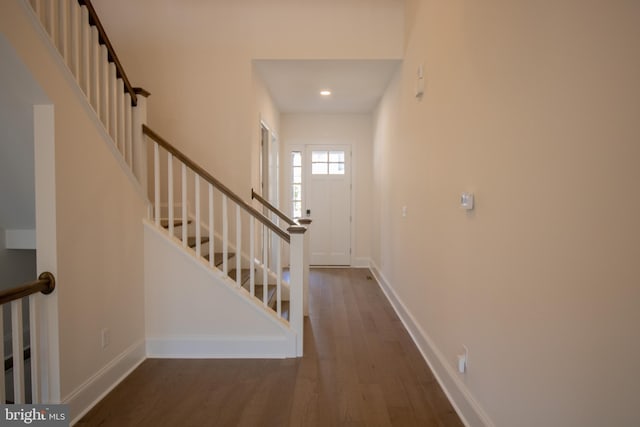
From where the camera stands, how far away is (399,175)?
3.92m

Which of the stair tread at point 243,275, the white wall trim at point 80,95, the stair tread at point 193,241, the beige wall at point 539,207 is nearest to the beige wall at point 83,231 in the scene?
the white wall trim at point 80,95

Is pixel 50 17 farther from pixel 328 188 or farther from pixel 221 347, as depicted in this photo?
pixel 328 188

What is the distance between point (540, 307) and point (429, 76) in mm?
1979

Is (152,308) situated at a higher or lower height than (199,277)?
lower

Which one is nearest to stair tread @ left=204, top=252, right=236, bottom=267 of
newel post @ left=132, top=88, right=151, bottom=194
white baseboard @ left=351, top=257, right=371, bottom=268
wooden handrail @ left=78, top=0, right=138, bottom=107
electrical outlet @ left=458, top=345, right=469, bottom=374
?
newel post @ left=132, top=88, right=151, bottom=194

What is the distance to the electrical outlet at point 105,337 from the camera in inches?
90.9

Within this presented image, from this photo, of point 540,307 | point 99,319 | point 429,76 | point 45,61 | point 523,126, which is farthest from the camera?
point 429,76

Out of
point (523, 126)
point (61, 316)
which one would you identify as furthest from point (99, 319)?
point (523, 126)

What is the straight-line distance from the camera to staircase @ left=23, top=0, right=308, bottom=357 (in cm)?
205

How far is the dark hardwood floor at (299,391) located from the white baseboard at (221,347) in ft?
0.22

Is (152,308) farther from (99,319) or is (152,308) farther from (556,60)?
(556,60)

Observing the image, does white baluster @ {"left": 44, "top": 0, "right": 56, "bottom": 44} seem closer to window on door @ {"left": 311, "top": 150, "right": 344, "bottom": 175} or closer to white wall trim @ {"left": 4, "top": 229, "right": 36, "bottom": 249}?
white wall trim @ {"left": 4, "top": 229, "right": 36, "bottom": 249}

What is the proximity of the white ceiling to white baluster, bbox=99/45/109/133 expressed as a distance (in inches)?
68.3

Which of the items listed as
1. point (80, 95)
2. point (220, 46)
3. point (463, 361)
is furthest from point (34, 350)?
point (220, 46)
